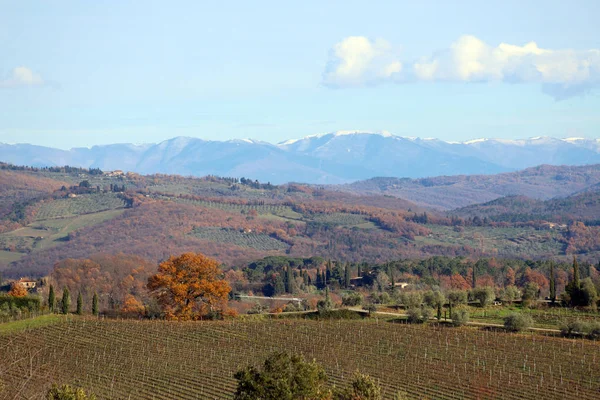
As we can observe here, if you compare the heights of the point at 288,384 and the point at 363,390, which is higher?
the point at 288,384

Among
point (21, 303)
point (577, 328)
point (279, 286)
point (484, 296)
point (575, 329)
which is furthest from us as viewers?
point (279, 286)

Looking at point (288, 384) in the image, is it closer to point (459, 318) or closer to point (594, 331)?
point (459, 318)

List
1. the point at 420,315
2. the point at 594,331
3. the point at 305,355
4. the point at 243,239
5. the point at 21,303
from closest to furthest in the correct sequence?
the point at 305,355, the point at 594,331, the point at 420,315, the point at 21,303, the point at 243,239

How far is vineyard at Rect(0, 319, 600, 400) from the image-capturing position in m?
45.2

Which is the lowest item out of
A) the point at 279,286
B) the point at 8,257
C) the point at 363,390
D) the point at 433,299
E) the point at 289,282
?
the point at 8,257

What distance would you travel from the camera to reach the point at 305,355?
2082 inches

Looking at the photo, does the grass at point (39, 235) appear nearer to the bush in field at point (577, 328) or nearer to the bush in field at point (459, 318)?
the bush in field at point (459, 318)

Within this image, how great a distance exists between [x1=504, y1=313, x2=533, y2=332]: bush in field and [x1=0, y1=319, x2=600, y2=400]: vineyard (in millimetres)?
1991

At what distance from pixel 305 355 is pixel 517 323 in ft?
55.5

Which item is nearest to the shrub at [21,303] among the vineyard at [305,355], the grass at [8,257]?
the vineyard at [305,355]

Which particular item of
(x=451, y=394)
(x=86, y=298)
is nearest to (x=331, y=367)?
(x=451, y=394)

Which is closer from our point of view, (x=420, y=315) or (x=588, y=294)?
(x=420, y=315)

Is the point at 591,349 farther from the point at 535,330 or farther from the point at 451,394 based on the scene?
the point at 451,394

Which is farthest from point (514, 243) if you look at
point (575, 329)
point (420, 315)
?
point (575, 329)
